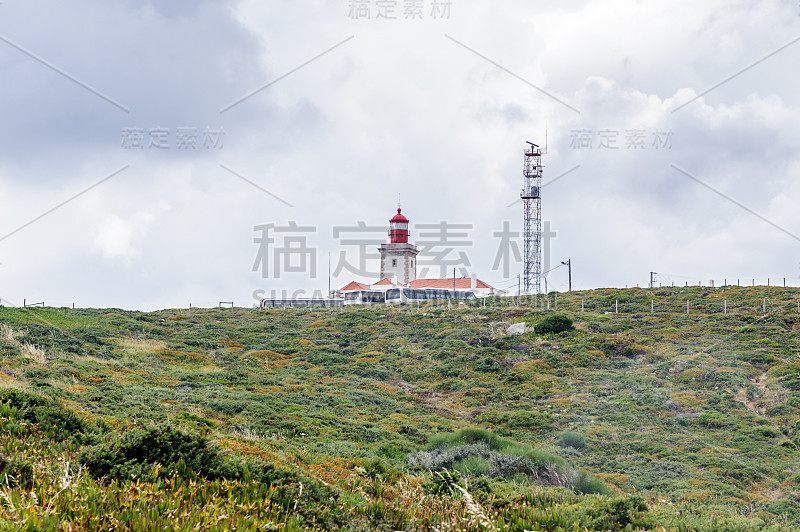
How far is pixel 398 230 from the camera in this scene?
6300 centimetres

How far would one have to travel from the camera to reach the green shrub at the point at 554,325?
33.2m

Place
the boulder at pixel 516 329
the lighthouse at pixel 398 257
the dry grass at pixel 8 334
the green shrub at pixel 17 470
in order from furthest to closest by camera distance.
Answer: the lighthouse at pixel 398 257 < the boulder at pixel 516 329 < the dry grass at pixel 8 334 < the green shrub at pixel 17 470

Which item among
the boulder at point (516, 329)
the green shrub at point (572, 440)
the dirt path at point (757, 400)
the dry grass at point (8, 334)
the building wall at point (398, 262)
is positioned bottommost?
the green shrub at point (572, 440)

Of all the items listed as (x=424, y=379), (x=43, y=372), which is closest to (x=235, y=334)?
(x=424, y=379)

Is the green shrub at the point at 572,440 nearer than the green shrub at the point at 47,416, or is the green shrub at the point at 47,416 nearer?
the green shrub at the point at 47,416

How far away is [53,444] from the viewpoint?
5742 mm

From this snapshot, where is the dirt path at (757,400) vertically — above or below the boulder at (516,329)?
below

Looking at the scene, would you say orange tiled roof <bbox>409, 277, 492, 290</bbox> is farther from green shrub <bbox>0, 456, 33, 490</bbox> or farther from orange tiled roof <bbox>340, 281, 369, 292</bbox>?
green shrub <bbox>0, 456, 33, 490</bbox>

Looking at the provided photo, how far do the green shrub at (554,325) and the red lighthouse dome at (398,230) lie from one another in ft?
101

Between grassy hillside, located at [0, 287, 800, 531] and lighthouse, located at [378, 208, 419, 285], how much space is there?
17613mm

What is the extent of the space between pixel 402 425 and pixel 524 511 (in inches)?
478

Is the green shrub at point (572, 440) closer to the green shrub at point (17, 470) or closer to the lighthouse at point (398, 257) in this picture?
the green shrub at point (17, 470)

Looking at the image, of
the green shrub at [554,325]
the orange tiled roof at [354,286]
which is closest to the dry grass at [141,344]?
the green shrub at [554,325]

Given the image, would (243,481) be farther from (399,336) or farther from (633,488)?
(399,336)
